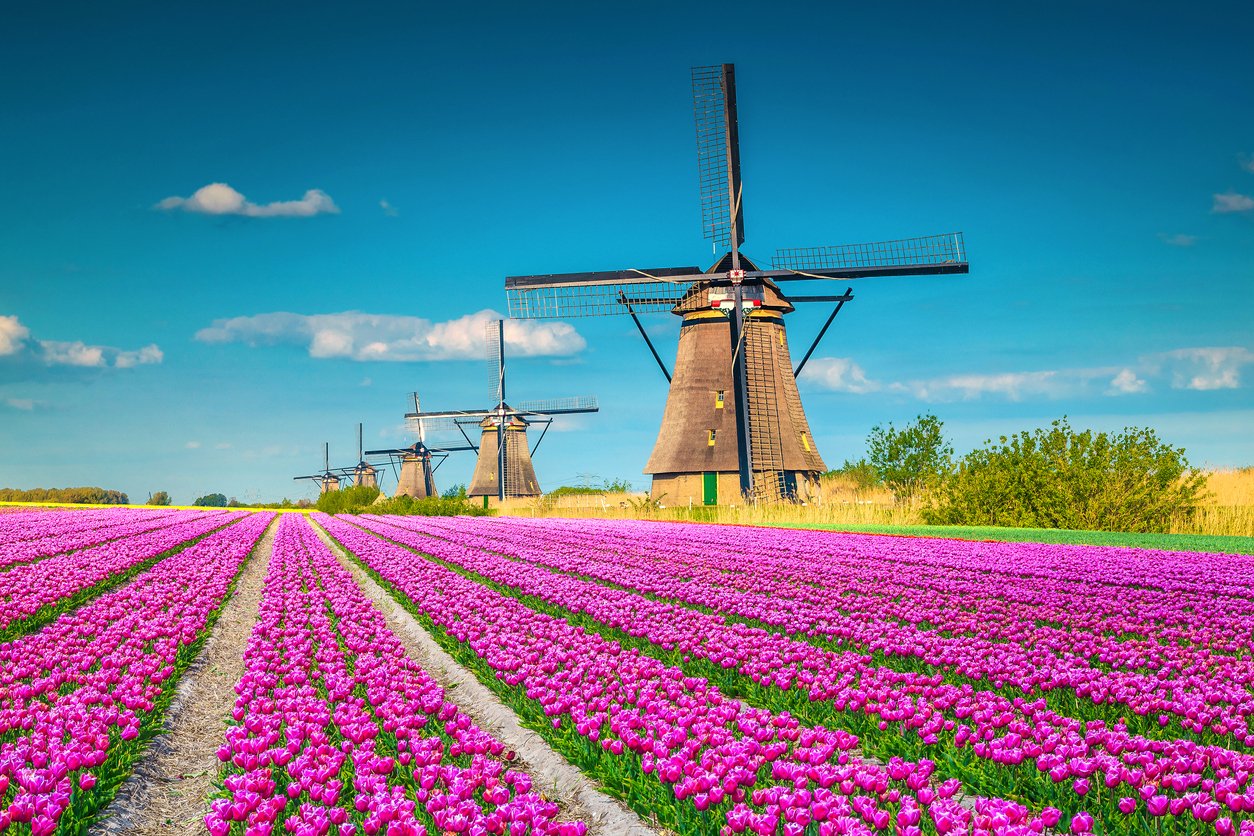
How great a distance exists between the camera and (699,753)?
199 inches

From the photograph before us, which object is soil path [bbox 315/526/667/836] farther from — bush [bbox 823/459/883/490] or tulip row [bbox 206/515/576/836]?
bush [bbox 823/459/883/490]

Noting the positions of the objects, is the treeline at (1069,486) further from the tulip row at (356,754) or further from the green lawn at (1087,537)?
the tulip row at (356,754)

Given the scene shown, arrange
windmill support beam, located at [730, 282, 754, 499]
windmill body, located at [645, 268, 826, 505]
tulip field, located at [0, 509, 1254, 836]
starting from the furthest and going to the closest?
windmill body, located at [645, 268, 826, 505]
windmill support beam, located at [730, 282, 754, 499]
tulip field, located at [0, 509, 1254, 836]

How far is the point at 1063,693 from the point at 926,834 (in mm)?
2922

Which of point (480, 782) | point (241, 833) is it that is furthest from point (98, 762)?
point (480, 782)

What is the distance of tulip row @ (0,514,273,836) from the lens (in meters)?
4.35

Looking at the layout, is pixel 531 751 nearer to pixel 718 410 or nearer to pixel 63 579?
pixel 63 579

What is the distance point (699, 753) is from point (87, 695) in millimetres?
4255

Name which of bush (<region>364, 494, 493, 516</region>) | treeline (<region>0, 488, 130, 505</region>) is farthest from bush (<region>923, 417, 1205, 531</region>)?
treeline (<region>0, 488, 130, 505</region>)

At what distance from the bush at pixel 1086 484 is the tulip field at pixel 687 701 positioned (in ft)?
42.1

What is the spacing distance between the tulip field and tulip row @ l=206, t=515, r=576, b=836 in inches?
0.9

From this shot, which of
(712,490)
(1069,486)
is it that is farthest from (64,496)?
(1069,486)

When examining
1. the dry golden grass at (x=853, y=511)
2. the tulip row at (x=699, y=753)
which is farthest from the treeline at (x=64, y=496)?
the tulip row at (x=699, y=753)

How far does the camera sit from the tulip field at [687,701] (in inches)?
161
